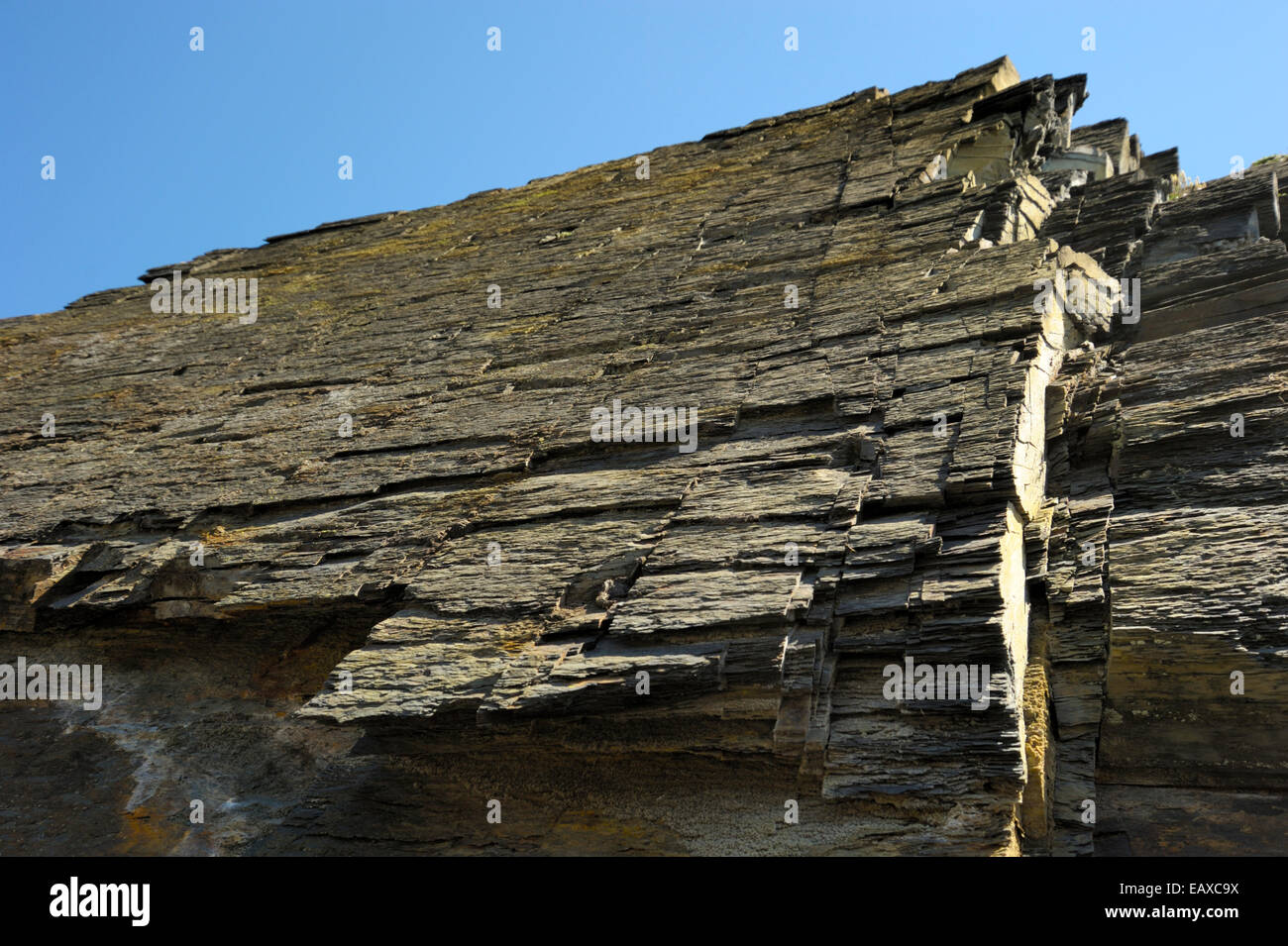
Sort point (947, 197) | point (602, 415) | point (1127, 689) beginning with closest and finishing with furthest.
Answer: point (1127, 689) < point (602, 415) < point (947, 197)

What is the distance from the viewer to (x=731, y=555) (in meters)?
5.51

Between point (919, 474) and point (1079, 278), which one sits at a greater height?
point (1079, 278)

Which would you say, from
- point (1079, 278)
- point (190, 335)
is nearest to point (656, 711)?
point (1079, 278)

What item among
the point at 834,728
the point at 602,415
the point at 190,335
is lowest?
the point at 834,728

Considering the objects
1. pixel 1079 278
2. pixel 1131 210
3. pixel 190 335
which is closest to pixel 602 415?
pixel 1079 278

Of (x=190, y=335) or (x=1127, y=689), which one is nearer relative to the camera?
(x=1127, y=689)

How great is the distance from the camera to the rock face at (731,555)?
193 inches

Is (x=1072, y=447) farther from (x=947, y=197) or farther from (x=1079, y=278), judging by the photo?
(x=947, y=197)

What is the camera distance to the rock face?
4.90 meters

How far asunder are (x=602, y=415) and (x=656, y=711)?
11.0ft
